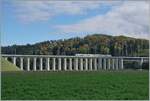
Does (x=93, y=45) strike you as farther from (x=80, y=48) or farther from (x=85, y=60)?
(x=85, y=60)

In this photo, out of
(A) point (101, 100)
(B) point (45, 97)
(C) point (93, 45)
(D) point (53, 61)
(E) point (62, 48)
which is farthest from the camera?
(C) point (93, 45)

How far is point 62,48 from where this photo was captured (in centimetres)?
9681

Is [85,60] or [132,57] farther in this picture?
[132,57]

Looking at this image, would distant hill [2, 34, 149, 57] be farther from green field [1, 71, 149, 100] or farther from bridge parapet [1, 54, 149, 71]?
Answer: green field [1, 71, 149, 100]

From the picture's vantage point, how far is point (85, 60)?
3497 inches

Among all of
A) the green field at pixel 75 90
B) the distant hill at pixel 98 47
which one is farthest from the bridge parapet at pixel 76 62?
the green field at pixel 75 90

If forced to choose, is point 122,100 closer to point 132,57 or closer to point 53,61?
point 53,61

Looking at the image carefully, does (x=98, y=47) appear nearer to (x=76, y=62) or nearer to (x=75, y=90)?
(x=76, y=62)

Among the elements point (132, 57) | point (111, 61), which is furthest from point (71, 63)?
point (132, 57)

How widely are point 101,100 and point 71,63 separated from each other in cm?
7978

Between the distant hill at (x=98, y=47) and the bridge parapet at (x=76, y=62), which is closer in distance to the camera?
the bridge parapet at (x=76, y=62)

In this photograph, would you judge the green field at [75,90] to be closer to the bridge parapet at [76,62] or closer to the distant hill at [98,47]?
the bridge parapet at [76,62]

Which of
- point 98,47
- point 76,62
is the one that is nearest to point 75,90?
point 76,62

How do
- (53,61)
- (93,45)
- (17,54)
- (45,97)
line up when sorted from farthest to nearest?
(93,45), (53,61), (17,54), (45,97)
